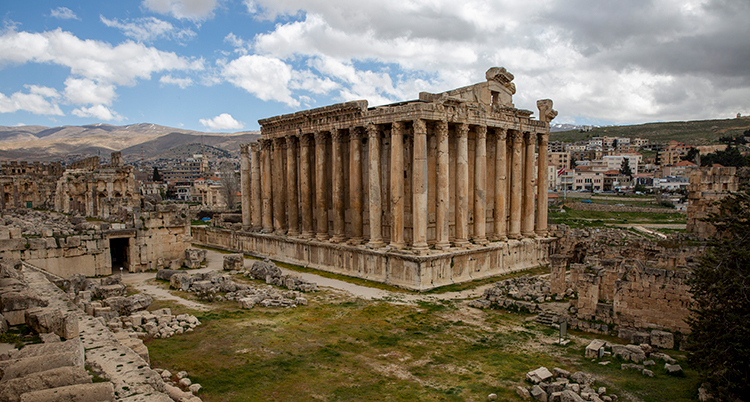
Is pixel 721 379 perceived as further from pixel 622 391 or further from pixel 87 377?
pixel 87 377

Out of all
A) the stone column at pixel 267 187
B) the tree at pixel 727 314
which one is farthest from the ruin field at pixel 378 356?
the stone column at pixel 267 187

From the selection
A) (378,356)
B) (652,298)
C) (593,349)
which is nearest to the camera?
(593,349)

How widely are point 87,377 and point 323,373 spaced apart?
6.49 metres

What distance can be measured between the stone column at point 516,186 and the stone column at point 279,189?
17953 millimetres

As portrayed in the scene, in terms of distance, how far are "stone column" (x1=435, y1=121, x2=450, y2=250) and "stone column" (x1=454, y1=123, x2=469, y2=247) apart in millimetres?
1307

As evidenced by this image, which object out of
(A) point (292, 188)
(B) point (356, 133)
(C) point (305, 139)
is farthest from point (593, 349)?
(A) point (292, 188)

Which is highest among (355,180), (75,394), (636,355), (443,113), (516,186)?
(443,113)

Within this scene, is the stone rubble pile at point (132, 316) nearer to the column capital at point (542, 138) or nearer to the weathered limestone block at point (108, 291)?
the weathered limestone block at point (108, 291)

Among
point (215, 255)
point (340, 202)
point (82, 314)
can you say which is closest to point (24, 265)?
point (82, 314)

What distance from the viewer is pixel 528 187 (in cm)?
3372

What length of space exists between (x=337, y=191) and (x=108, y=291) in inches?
589

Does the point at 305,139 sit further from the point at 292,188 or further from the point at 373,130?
the point at 373,130

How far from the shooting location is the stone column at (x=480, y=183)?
2888 cm

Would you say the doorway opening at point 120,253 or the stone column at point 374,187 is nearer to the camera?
the stone column at point 374,187
